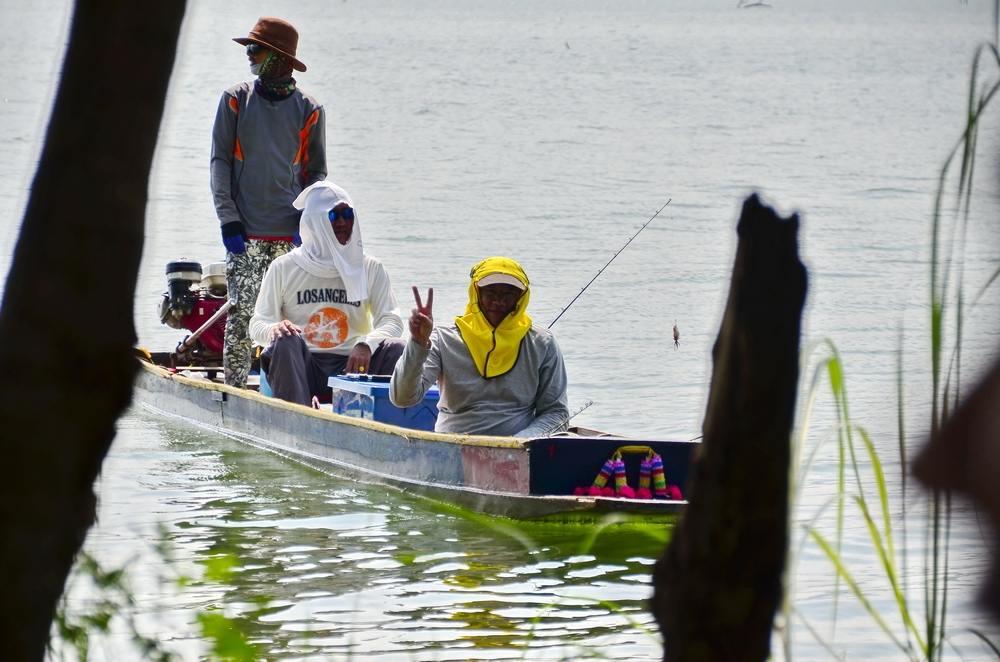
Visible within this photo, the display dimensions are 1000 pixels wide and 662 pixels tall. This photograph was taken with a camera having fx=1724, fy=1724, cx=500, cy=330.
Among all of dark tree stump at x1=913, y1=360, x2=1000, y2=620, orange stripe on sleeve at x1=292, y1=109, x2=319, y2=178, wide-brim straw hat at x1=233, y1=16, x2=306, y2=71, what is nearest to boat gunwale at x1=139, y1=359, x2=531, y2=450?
orange stripe on sleeve at x1=292, y1=109, x2=319, y2=178

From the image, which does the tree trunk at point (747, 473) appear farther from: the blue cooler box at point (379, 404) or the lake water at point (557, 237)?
the blue cooler box at point (379, 404)

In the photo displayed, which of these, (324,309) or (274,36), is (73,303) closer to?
(324,309)

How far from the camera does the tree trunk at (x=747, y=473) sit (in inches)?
95.9

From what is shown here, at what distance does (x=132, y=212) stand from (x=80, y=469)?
349 mm

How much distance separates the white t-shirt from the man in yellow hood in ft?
4.69

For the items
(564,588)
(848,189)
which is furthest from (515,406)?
(848,189)

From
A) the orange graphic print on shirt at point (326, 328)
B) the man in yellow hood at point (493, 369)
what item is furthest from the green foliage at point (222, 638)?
the orange graphic print on shirt at point (326, 328)

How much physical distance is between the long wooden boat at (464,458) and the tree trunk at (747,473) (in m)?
4.47

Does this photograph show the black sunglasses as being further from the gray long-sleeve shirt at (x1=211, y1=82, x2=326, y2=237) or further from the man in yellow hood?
the man in yellow hood

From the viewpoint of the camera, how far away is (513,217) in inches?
987

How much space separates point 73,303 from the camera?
2.26 metres

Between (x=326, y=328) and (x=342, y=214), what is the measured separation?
2.13ft

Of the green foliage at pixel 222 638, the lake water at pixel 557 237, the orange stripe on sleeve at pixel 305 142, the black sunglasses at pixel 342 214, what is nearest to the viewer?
the green foliage at pixel 222 638

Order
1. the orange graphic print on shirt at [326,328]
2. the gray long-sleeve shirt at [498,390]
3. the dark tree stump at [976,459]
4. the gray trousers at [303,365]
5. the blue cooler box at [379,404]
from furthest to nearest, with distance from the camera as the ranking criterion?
the orange graphic print on shirt at [326,328] → the gray trousers at [303,365] → the blue cooler box at [379,404] → the gray long-sleeve shirt at [498,390] → the dark tree stump at [976,459]
